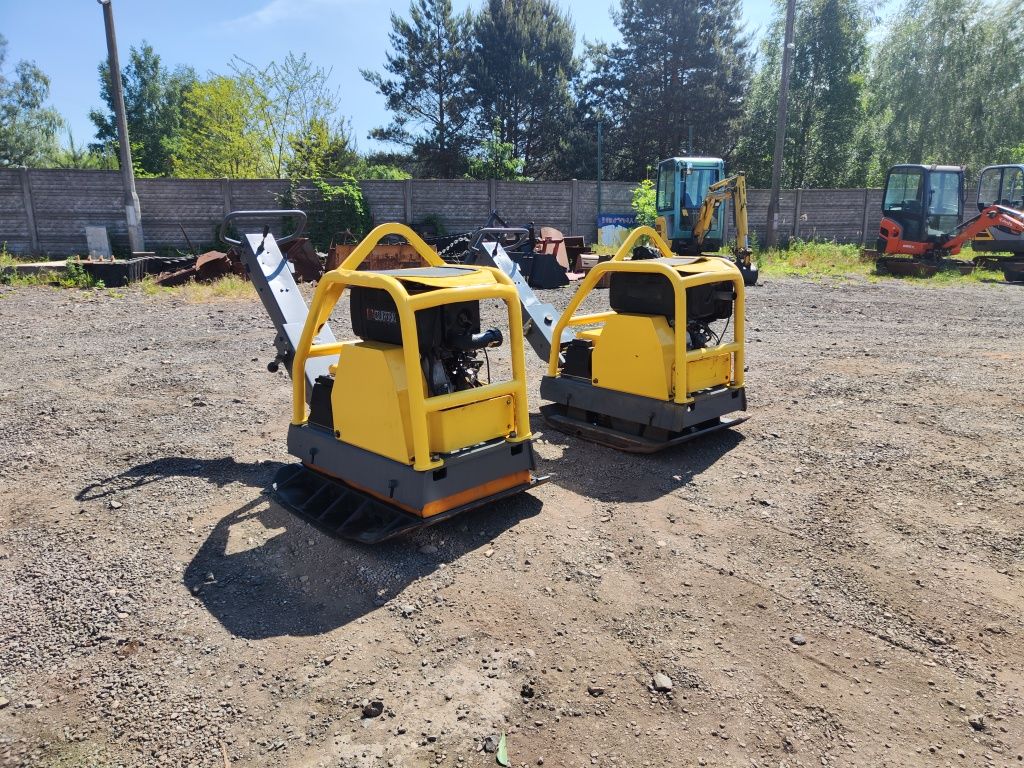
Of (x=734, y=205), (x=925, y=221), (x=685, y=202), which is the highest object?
(x=685, y=202)

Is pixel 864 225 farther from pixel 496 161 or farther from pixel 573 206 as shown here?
pixel 496 161

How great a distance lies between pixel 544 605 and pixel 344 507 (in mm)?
1364

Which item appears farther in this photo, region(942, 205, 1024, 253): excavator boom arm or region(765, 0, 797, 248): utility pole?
region(765, 0, 797, 248): utility pole

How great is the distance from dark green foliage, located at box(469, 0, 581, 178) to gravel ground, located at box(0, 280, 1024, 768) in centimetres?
2895

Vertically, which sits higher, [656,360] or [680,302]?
[680,302]

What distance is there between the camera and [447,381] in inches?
155

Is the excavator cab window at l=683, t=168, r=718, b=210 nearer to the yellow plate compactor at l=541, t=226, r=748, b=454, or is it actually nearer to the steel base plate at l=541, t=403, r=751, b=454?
the yellow plate compactor at l=541, t=226, r=748, b=454

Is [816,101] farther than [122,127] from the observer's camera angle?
Yes

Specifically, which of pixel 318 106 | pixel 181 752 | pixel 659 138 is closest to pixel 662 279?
pixel 181 752

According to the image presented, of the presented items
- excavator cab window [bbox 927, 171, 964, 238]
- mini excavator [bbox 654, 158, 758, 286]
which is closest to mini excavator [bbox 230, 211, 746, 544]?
mini excavator [bbox 654, 158, 758, 286]

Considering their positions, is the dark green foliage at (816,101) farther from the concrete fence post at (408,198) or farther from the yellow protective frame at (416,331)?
the yellow protective frame at (416,331)

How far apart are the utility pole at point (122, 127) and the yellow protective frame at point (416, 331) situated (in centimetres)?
1368

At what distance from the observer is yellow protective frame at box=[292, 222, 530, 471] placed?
3.48m

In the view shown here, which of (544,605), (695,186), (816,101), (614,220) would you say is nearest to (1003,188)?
(695,186)
